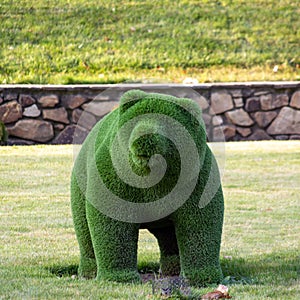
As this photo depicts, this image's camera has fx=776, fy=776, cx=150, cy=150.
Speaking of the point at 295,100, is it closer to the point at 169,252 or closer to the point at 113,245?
the point at 169,252

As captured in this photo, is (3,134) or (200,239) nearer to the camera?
(200,239)

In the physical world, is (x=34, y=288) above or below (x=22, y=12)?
below

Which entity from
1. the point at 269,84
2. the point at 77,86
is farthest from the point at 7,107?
the point at 269,84

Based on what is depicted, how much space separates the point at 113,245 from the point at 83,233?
445 millimetres

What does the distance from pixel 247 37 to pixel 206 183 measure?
9.48 m

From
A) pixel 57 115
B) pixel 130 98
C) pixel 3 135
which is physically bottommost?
pixel 3 135

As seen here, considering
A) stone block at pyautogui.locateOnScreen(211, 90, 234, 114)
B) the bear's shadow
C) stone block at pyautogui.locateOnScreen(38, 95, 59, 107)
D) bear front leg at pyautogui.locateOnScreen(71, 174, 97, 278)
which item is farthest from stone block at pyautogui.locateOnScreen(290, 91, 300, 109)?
bear front leg at pyautogui.locateOnScreen(71, 174, 97, 278)

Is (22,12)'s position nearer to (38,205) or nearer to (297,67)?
(297,67)

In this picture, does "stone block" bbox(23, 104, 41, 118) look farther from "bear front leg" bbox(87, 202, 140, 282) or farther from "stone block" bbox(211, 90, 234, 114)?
"bear front leg" bbox(87, 202, 140, 282)

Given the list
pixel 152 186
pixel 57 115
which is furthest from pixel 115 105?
pixel 152 186

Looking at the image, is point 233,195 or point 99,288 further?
point 233,195

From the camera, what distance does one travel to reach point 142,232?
233 inches

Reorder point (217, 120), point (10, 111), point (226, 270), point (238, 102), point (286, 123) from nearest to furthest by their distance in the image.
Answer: point (226, 270)
point (10, 111)
point (217, 120)
point (238, 102)
point (286, 123)

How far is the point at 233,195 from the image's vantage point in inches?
291
